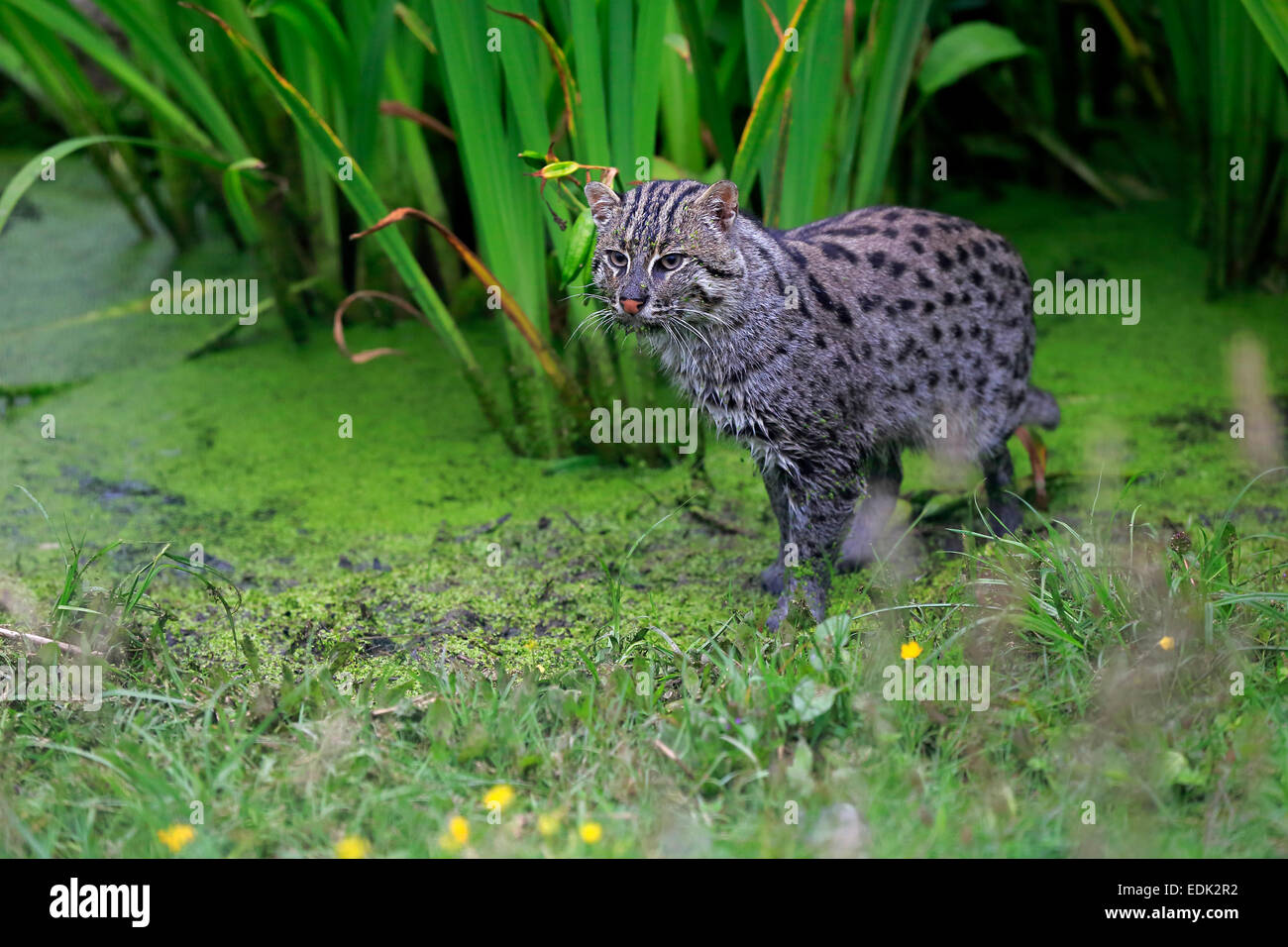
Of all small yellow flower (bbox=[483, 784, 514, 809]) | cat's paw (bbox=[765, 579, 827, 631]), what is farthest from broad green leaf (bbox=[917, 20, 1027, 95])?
small yellow flower (bbox=[483, 784, 514, 809])

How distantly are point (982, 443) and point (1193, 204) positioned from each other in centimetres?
271

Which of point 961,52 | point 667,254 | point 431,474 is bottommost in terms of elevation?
point 431,474

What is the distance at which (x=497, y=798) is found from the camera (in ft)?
9.34

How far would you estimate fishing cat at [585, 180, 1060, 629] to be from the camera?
135 inches

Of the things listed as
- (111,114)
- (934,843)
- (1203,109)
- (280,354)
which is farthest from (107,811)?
(1203,109)

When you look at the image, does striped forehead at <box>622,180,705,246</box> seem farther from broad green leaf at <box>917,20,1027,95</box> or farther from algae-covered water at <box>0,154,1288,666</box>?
broad green leaf at <box>917,20,1027,95</box>

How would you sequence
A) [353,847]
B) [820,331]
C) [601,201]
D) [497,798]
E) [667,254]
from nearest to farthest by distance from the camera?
1. [353,847]
2. [497,798]
3. [667,254]
4. [601,201]
5. [820,331]

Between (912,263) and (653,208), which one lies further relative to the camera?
(912,263)

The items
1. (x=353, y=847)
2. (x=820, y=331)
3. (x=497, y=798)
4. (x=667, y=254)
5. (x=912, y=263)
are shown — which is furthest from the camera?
(x=912, y=263)

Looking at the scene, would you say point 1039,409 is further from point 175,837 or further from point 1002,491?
Result: point 175,837

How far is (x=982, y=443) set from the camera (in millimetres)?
4098

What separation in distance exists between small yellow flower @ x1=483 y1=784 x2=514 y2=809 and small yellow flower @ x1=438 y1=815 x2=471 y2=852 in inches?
4.7

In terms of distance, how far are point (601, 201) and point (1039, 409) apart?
179 centimetres

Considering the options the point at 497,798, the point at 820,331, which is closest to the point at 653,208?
the point at 820,331
